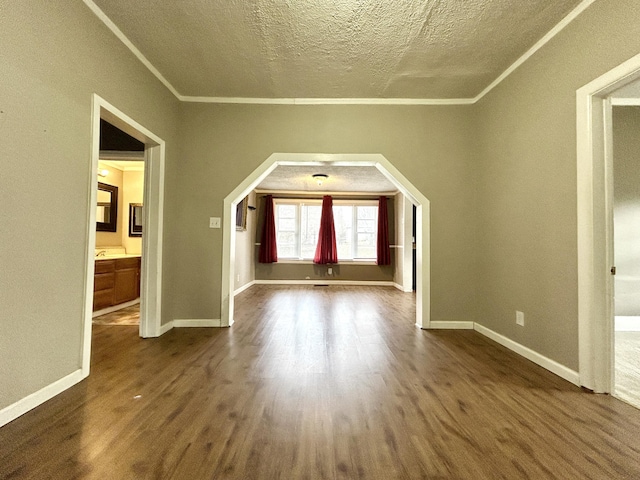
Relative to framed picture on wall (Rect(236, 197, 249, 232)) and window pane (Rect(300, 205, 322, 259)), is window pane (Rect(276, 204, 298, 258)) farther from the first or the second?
framed picture on wall (Rect(236, 197, 249, 232))

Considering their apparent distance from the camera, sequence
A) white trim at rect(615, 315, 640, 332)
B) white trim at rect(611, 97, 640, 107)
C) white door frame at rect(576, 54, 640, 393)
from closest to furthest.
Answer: white door frame at rect(576, 54, 640, 393) → white trim at rect(611, 97, 640, 107) → white trim at rect(615, 315, 640, 332)

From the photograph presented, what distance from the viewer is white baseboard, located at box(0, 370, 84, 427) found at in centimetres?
155

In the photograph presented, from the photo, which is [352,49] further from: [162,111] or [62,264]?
[62,264]

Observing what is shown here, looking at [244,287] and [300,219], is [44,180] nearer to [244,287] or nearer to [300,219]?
[244,287]

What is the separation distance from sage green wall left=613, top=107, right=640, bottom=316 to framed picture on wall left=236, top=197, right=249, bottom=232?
576 cm

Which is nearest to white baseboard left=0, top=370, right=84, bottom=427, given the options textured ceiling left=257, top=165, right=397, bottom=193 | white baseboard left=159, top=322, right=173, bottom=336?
white baseboard left=159, top=322, right=173, bottom=336

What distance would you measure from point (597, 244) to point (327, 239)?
244 inches

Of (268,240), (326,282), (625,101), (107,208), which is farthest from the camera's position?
(326,282)

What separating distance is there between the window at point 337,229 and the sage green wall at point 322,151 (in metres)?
4.70

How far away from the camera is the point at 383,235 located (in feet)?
26.1

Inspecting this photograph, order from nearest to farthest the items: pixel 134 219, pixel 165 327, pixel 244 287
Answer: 1. pixel 165 327
2. pixel 134 219
3. pixel 244 287

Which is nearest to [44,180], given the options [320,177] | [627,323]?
[320,177]

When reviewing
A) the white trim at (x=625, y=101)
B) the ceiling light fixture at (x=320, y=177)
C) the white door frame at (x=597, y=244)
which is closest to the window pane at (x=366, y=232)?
the ceiling light fixture at (x=320, y=177)

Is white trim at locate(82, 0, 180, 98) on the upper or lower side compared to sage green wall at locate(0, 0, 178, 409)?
upper
